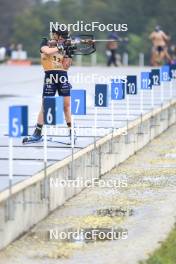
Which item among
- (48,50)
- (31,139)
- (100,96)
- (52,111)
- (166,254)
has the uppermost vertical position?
(48,50)

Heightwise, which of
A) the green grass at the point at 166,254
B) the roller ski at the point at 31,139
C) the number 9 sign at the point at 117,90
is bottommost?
the green grass at the point at 166,254

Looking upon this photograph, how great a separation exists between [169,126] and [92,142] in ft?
26.7

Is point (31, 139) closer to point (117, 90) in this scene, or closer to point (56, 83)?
point (56, 83)

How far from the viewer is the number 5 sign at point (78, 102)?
1479 centimetres

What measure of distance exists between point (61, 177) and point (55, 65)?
279cm

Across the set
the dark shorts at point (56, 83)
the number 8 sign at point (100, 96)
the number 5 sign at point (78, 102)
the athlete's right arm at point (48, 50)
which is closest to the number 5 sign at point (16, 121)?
the number 5 sign at point (78, 102)

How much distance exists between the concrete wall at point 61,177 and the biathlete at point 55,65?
945 mm

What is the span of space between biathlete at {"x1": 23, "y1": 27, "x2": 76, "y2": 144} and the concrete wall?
95cm

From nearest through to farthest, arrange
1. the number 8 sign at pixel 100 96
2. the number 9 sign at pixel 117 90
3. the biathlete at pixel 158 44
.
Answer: the number 8 sign at pixel 100 96, the number 9 sign at pixel 117 90, the biathlete at pixel 158 44

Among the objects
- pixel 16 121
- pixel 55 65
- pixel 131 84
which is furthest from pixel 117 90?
pixel 16 121

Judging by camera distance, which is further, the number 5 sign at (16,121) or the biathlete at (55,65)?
the biathlete at (55,65)

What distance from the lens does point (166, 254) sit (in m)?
10.9

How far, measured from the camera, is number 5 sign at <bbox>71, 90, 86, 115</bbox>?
48.5 feet

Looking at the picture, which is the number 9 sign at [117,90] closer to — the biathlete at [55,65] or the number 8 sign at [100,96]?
the number 8 sign at [100,96]
